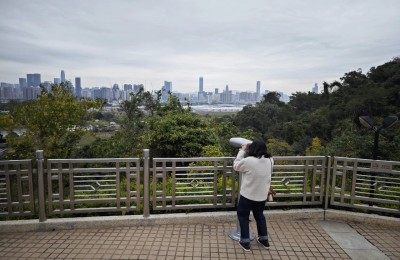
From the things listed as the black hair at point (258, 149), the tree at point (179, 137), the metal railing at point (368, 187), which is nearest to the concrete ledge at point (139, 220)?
the metal railing at point (368, 187)

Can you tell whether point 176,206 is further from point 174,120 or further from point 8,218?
point 174,120

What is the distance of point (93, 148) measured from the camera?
45.1 ft

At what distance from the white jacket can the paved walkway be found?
2.65 feet

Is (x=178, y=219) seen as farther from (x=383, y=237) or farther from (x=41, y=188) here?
(x=383, y=237)

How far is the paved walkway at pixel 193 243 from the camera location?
376 centimetres

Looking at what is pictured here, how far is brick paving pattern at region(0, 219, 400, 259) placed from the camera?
3.75 meters

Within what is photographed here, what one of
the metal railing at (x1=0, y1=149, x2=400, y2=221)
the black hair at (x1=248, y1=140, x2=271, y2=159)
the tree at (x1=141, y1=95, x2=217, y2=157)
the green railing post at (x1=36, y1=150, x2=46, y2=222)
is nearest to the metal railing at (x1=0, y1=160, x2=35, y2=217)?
the metal railing at (x1=0, y1=149, x2=400, y2=221)

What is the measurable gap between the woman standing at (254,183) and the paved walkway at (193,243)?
25 cm

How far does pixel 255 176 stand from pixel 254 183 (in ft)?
0.32

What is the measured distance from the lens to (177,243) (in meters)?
4.05

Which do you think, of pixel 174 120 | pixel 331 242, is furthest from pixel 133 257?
pixel 174 120

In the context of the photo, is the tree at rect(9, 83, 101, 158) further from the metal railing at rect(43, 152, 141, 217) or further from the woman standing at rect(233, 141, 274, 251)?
the woman standing at rect(233, 141, 274, 251)

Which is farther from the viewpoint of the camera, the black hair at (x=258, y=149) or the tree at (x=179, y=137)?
the tree at (x=179, y=137)

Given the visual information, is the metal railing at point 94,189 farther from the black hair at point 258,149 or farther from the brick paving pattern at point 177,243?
the black hair at point 258,149
